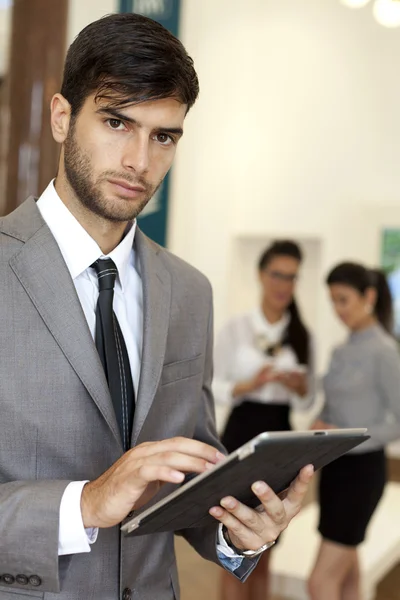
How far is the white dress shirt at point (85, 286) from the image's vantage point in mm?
1267

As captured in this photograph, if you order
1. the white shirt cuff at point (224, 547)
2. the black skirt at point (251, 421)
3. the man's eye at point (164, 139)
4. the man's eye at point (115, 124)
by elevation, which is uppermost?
the man's eye at point (115, 124)

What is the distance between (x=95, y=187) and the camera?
1431mm

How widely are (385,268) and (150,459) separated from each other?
20.9ft

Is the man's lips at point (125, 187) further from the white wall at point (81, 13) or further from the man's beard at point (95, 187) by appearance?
the white wall at point (81, 13)

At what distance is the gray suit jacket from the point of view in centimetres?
127

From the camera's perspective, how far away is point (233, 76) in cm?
783

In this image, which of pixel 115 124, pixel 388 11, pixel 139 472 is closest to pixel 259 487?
pixel 139 472

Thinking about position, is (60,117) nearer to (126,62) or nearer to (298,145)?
(126,62)

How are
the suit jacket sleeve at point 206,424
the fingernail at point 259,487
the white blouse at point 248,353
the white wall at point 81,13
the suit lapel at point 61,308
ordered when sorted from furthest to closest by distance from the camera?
the white blouse at point 248,353 < the white wall at point 81,13 < the suit jacket sleeve at point 206,424 < the suit lapel at point 61,308 < the fingernail at point 259,487

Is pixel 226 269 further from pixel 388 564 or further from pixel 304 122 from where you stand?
pixel 388 564

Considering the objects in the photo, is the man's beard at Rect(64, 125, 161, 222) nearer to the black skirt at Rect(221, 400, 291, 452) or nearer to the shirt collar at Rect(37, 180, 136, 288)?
the shirt collar at Rect(37, 180, 136, 288)

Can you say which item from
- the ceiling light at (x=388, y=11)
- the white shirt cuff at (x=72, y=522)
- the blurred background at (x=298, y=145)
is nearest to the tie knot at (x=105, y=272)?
the white shirt cuff at (x=72, y=522)

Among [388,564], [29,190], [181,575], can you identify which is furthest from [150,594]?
[388,564]

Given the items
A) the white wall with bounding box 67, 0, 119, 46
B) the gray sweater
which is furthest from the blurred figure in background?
the white wall with bounding box 67, 0, 119, 46
